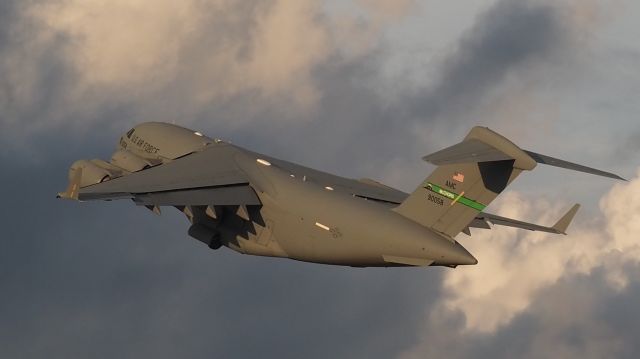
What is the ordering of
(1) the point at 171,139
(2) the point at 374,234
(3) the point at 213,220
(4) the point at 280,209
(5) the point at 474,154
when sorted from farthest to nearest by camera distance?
1. (1) the point at 171,139
2. (3) the point at 213,220
3. (4) the point at 280,209
4. (2) the point at 374,234
5. (5) the point at 474,154

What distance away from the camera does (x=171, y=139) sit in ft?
122

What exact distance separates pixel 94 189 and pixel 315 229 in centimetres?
590

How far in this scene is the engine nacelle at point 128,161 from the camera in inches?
Result: 1399

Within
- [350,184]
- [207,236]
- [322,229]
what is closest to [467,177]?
[322,229]

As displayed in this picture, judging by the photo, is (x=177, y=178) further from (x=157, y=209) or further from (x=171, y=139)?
(x=171, y=139)

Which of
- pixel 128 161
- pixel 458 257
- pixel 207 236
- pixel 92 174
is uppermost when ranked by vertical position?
pixel 128 161

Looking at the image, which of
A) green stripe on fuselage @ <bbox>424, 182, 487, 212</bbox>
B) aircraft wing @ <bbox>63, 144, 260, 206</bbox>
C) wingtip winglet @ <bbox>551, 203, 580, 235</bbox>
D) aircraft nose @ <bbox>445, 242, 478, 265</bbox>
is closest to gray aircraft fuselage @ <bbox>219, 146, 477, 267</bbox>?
aircraft nose @ <bbox>445, 242, 478, 265</bbox>

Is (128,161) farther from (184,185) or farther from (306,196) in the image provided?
(306,196)

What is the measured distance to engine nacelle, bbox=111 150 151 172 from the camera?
117 ft

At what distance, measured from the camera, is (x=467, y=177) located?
2823 cm

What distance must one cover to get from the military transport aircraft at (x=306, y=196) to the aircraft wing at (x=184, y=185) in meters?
0.03

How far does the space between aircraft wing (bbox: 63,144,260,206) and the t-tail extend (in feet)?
17.0

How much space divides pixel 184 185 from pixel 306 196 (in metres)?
3.36

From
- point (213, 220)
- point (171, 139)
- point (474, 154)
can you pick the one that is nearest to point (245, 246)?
point (213, 220)
